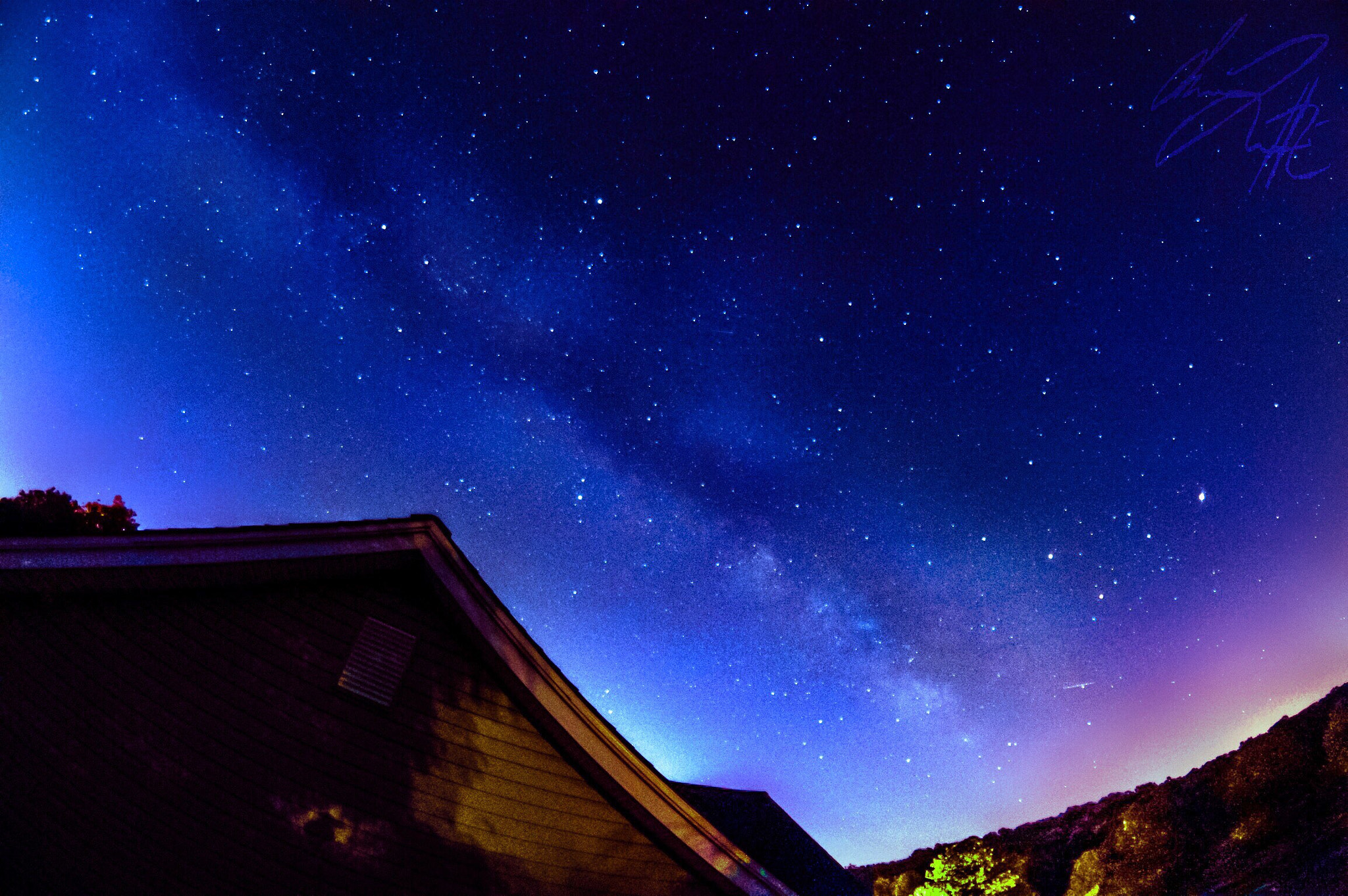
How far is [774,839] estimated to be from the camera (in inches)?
427

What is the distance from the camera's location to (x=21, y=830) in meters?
6.19

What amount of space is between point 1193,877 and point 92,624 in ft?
140

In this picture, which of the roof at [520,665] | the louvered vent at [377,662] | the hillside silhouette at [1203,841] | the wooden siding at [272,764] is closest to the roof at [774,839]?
the roof at [520,665]

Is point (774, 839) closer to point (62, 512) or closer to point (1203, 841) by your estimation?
point (62, 512)

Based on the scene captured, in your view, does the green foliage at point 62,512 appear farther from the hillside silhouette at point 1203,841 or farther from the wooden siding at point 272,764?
the hillside silhouette at point 1203,841

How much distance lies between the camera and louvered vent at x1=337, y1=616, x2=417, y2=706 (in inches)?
289

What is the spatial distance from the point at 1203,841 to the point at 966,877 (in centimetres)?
1129

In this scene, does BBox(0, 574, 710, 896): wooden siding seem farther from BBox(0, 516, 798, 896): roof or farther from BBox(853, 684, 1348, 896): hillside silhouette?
BBox(853, 684, 1348, 896): hillside silhouette

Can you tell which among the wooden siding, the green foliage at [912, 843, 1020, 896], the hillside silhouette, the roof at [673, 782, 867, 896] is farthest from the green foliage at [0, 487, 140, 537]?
the green foliage at [912, 843, 1020, 896]

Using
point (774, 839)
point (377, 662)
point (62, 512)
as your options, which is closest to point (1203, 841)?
point (774, 839)

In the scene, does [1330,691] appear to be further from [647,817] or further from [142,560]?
[142,560]

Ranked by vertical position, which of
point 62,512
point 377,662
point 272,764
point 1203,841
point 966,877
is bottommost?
point 1203,841

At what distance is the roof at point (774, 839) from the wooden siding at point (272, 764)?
7.58ft

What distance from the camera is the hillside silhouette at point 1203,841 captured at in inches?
1086
